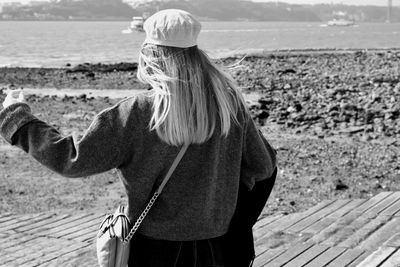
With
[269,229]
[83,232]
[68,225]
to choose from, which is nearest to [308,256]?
[269,229]

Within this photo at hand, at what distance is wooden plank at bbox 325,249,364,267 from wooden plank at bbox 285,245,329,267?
0.16 meters

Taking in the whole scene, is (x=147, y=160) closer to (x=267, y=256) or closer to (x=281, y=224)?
(x=267, y=256)

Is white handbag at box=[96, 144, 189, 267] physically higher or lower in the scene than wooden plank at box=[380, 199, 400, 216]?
higher

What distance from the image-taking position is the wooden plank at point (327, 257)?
4.74 metres

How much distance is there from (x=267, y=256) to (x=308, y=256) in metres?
0.28

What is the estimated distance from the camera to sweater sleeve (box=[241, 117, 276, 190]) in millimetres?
2793

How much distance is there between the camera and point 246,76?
25.0m

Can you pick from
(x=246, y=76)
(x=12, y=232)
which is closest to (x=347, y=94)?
(x=246, y=76)

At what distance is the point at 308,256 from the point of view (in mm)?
4918

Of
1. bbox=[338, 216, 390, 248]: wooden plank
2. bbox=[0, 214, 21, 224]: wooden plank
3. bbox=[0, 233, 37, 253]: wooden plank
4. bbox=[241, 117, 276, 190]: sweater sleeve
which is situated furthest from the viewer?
bbox=[0, 214, 21, 224]: wooden plank

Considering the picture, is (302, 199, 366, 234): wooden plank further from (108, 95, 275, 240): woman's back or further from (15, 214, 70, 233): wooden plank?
(108, 95, 275, 240): woman's back

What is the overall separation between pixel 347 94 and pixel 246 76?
8.70 metres

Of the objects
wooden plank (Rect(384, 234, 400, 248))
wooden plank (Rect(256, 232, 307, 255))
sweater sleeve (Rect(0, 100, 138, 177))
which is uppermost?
sweater sleeve (Rect(0, 100, 138, 177))

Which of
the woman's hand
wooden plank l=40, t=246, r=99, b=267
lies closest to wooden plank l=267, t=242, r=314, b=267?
wooden plank l=40, t=246, r=99, b=267
